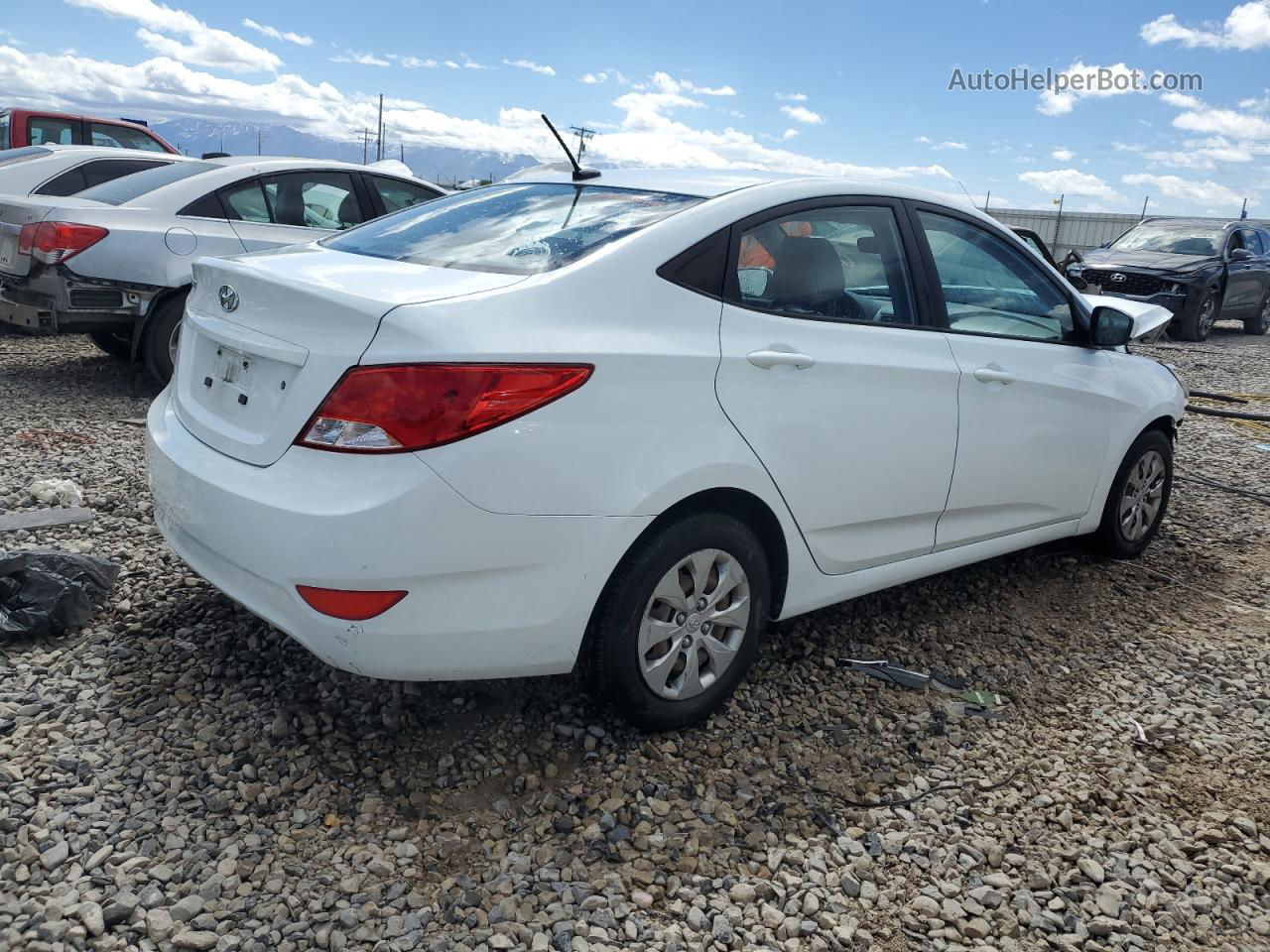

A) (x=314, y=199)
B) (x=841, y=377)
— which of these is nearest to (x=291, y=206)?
(x=314, y=199)

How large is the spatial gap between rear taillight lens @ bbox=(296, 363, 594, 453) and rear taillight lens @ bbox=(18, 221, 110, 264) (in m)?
5.12

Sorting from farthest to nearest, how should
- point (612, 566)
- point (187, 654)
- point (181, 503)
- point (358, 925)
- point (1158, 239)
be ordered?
point (1158, 239) < point (187, 654) < point (181, 503) < point (612, 566) < point (358, 925)

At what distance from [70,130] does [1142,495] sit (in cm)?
1340

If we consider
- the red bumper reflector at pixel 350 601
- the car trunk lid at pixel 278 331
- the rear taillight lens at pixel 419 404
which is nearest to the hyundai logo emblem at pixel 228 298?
the car trunk lid at pixel 278 331

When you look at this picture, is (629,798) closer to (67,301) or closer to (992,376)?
(992,376)

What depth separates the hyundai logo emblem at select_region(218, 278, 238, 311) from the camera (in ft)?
9.23

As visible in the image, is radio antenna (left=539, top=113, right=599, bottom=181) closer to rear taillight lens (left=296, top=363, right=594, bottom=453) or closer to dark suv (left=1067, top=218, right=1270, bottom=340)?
rear taillight lens (left=296, top=363, right=594, bottom=453)

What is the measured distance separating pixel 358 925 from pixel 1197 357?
13.2m

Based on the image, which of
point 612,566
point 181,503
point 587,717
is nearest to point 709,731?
point 587,717

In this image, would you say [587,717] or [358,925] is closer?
[358,925]

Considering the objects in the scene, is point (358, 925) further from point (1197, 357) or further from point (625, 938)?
point (1197, 357)

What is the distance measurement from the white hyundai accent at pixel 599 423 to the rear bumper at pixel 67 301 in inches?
153

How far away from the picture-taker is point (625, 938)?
2.27 meters

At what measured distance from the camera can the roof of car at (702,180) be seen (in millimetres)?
3166
